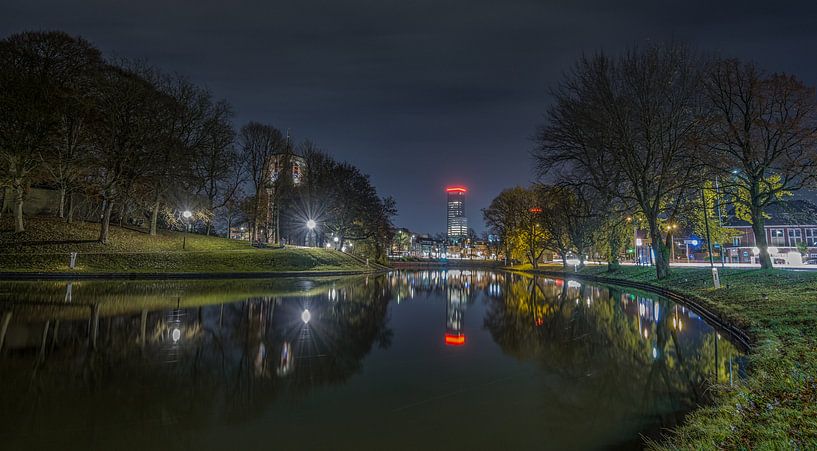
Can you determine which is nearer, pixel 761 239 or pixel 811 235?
pixel 761 239

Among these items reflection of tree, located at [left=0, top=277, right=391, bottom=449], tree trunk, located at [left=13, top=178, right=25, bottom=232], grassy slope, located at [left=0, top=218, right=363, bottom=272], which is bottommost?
reflection of tree, located at [left=0, top=277, right=391, bottom=449]

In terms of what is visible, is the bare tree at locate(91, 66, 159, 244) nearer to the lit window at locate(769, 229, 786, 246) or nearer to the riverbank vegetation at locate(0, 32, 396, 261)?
the riverbank vegetation at locate(0, 32, 396, 261)

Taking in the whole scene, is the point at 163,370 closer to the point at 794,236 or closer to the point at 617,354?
the point at 617,354

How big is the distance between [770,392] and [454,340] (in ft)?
19.8

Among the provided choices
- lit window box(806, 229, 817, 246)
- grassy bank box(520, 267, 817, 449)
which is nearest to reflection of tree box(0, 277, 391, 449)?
grassy bank box(520, 267, 817, 449)

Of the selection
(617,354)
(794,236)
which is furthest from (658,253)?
(794,236)

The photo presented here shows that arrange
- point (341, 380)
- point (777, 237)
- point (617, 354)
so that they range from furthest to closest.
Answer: point (777, 237) < point (617, 354) < point (341, 380)

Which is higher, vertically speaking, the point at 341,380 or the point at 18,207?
the point at 18,207

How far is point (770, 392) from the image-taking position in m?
5.53

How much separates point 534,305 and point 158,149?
101ft

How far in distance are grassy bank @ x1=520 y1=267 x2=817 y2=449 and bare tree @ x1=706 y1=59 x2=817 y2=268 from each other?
34.6ft

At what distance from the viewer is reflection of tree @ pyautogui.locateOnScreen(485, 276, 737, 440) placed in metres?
5.84

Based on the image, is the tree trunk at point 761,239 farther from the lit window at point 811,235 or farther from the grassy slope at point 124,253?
the lit window at point 811,235

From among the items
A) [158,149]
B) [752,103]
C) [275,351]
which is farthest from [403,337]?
[158,149]
